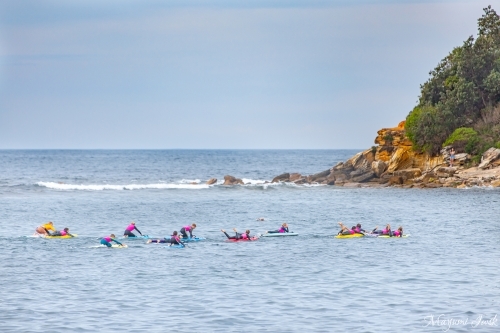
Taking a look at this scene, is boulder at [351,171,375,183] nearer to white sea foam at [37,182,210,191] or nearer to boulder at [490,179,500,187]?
boulder at [490,179,500,187]

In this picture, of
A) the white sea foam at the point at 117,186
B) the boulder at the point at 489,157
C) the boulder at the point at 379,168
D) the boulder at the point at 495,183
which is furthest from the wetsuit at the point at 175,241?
the white sea foam at the point at 117,186

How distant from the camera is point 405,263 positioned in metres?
43.2

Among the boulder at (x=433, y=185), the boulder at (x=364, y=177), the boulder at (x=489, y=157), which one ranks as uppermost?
the boulder at (x=489, y=157)

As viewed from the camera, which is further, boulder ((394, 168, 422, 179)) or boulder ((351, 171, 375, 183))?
boulder ((351, 171, 375, 183))

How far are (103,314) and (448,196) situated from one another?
5567 cm

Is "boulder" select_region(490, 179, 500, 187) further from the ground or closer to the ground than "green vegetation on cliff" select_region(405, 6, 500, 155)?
closer to the ground

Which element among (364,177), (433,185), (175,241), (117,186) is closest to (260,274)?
(175,241)

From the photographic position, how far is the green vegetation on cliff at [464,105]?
96312 mm

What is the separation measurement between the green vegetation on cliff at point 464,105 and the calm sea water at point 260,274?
859 inches

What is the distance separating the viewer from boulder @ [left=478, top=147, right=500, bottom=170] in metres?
90.4

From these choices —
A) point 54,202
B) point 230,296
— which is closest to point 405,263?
point 230,296

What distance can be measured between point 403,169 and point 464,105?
10509 millimetres

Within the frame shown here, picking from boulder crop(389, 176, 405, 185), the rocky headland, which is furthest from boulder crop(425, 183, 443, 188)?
boulder crop(389, 176, 405, 185)

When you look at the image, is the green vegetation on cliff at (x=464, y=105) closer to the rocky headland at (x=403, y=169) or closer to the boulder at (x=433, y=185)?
the rocky headland at (x=403, y=169)
